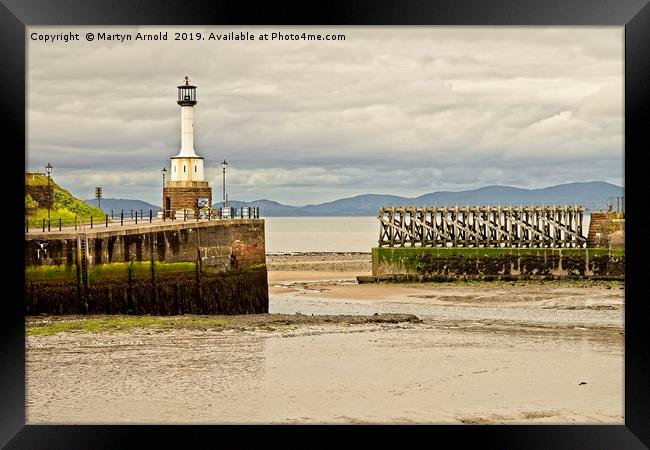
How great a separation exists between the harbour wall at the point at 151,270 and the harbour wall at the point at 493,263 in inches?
330

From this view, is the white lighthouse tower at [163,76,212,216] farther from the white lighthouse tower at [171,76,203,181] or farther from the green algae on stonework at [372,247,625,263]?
the green algae on stonework at [372,247,625,263]

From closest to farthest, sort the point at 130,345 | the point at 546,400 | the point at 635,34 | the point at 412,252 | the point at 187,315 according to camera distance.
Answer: the point at 635,34, the point at 546,400, the point at 130,345, the point at 187,315, the point at 412,252

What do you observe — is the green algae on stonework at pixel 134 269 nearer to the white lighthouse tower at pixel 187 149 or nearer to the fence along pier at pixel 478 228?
the white lighthouse tower at pixel 187 149

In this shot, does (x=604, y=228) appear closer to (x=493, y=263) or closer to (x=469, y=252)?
(x=493, y=263)

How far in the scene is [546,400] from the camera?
48.5ft

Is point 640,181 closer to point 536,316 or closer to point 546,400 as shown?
point 546,400

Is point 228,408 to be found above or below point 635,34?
below

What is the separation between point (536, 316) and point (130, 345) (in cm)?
1080

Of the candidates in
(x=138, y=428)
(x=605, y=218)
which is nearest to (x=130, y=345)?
(x=138, y=428)

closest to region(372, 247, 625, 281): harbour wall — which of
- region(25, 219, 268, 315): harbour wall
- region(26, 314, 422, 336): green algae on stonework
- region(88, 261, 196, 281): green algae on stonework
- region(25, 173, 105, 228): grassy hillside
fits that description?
region(25, 219, 268, 315): harbour wall
